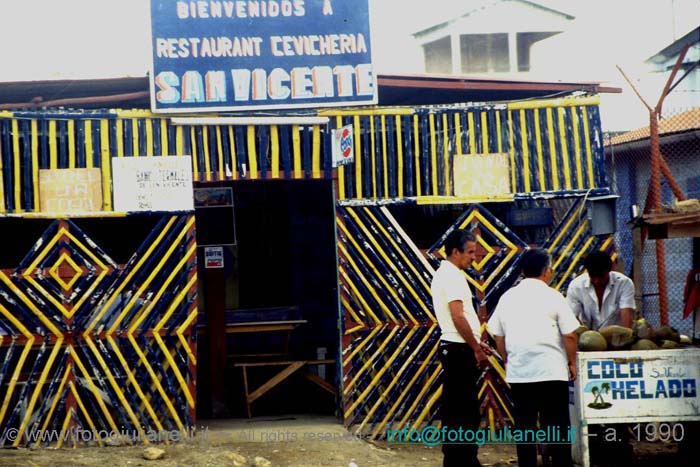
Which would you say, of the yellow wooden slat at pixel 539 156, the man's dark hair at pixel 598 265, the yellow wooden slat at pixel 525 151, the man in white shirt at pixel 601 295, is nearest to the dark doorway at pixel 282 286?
the yellow wooden slat at pixel 525 151

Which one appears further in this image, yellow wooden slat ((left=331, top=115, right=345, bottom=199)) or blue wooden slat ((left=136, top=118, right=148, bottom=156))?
yellow wooden slat ((left=331, top=115, right=345, bottom=199))

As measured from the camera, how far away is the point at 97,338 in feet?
32.6

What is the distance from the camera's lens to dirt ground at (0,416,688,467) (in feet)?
30.4

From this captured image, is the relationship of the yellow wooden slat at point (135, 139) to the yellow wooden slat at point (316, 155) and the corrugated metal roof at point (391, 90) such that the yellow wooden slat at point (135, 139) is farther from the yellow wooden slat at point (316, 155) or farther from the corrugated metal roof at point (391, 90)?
the yellow wooden slat at point (316, 155)

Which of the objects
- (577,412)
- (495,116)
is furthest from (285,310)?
(577,412)

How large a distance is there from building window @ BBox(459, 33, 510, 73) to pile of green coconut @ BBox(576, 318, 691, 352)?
33665mm

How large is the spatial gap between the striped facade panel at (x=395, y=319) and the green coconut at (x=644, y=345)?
2209mm

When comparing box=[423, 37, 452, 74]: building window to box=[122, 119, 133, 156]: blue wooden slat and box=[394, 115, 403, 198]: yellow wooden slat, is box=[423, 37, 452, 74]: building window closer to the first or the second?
box=[394, 115, 403, 198]: yellow wooden slat

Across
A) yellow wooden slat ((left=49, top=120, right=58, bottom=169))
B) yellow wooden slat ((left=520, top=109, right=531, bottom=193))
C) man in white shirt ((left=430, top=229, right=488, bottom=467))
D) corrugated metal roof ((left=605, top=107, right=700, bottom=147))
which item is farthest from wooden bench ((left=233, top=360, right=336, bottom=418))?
corrugated metal roof ((left=605, top=107, right=700, bottom=147))

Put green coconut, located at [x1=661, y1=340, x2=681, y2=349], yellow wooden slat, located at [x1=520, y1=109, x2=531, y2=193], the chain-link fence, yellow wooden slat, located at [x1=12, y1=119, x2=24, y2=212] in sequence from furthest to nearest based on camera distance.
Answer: the chain-link fence → yellow wooden slat, located at [x1=520, y1=109, x2=531, y2=193] → yellow wooden slat, located at [x1=12, y1=119, x2=24, y2=212] → green coconut, located at [x1=661, y1=340, x2=681, y2=349]

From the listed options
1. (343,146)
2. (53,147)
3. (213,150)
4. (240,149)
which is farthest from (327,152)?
(53,147)

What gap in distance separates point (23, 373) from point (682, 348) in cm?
613

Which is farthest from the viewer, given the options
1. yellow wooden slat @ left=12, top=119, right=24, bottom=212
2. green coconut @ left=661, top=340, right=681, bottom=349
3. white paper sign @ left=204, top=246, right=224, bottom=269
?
white paper sign @ left=204, top=246, right=224, bottom=269

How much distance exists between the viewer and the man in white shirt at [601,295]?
8.70 meters
